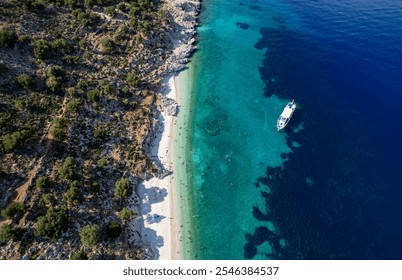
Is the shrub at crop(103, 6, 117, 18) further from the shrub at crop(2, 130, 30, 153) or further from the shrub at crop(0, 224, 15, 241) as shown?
the shrub at crop(0, 224, 15, 241)

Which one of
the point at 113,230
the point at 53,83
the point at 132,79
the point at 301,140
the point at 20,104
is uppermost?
the point at 53,83

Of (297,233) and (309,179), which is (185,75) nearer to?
(309,179)

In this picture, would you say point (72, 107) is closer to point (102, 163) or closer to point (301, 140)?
point (102, 163)

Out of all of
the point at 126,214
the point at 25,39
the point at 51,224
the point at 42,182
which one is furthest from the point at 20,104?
the point at 126,214

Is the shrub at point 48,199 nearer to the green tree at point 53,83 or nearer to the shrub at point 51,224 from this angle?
the shrub at point 51,224

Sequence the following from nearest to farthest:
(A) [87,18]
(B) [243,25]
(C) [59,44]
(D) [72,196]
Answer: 1. (D) [72,196]
2. (C) [59,44]
3. (A) [87,18]
4. (B) [243,25]

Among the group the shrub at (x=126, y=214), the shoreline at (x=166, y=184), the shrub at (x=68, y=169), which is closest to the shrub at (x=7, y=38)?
the shrub at (x=68, y=169)

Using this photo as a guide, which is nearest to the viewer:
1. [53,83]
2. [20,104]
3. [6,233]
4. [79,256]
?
[6,233]
